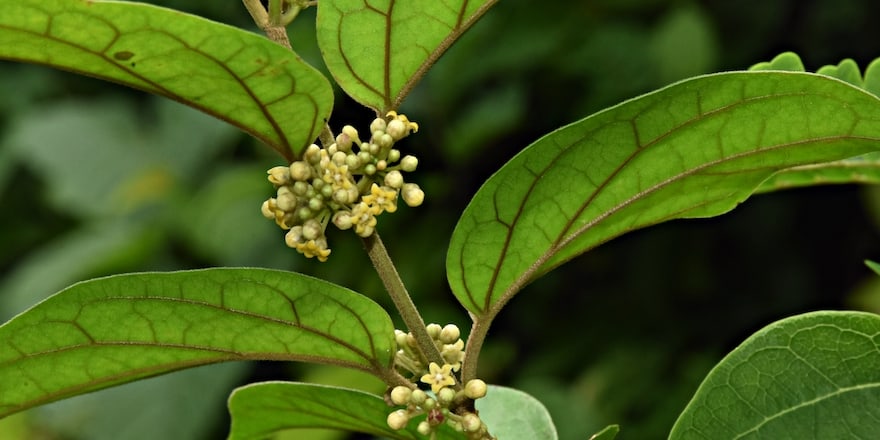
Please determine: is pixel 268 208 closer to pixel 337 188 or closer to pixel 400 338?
pixel 337 188

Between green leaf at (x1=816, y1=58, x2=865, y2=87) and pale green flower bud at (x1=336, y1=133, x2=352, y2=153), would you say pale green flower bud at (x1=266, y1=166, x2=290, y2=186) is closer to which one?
pale green flower bud at (x1=336, y1=133, x2=352, y2=153)

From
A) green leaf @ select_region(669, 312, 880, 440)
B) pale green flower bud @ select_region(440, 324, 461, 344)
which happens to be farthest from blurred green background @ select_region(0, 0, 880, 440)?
green leaf @ select_region(669, 312, 880, 440)

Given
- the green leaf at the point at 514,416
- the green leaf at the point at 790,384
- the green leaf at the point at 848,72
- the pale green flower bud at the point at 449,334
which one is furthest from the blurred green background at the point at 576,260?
the green leaf at the point at 790,384

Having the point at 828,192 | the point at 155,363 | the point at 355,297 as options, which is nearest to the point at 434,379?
the point at 355,297

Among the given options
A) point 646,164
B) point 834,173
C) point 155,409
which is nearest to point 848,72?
point 834,173

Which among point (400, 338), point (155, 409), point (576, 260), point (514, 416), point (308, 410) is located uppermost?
point (400, 338)

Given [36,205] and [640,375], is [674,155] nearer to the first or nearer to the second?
[640,375]

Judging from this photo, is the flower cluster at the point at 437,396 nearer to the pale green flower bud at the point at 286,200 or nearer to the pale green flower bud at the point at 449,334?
the pale green flower bud at the point at 449,334
